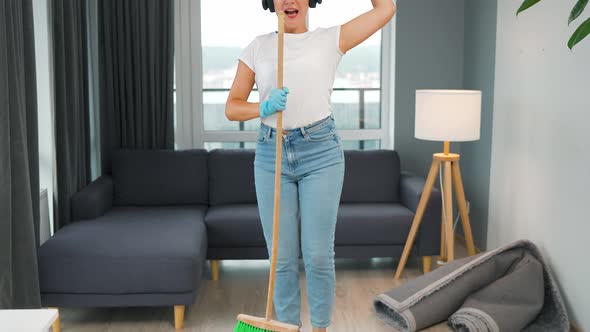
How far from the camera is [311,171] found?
249 cm

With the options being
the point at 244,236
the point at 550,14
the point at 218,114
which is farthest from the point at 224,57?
the point at 550,14

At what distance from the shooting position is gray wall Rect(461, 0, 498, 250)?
14.9 ft

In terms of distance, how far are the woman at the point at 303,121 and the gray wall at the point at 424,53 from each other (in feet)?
8.54

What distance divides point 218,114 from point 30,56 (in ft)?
6.06

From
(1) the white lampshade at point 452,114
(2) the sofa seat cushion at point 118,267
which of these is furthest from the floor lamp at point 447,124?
(2) the sofa seat cushion at point 118,267

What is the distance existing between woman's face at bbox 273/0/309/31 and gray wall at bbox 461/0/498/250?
2285 millimetres

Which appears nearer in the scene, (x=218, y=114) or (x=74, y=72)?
Result: (x=74, y=72)

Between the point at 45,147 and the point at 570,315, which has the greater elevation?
the point at 45,147

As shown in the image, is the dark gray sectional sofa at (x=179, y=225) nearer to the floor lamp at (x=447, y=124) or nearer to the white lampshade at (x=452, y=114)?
the floor lamp at (x=447, y=124)

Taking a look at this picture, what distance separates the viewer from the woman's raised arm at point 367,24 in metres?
2.42

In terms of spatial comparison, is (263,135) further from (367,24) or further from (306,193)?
(367,24)

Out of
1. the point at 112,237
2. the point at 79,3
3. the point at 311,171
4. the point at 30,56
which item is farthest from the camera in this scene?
the point at 79,3

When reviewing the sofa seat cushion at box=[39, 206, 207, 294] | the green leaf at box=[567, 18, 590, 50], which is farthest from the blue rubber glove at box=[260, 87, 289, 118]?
the sofa seat cushion at box=[39, 206, 207, 294]

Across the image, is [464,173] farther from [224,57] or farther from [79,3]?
[79,3]
